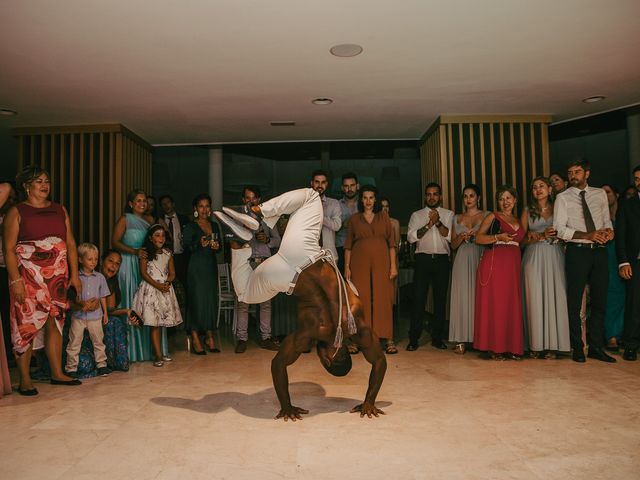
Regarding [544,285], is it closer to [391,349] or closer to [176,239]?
[391,349]

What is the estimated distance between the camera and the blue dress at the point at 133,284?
4793 mm

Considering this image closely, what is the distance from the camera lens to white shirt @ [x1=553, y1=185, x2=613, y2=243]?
450cm

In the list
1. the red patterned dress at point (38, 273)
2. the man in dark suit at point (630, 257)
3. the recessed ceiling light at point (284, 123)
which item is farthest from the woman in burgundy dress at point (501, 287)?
the red patterned dress at point (38, 273)

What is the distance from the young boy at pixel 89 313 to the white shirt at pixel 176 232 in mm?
1945

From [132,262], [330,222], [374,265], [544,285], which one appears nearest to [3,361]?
[132,262]

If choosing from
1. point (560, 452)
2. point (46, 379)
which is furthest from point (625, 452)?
point (46, 379)

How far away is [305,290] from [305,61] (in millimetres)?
2288

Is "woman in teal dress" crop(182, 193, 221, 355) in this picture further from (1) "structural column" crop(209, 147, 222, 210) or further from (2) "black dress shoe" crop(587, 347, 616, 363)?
(2) "black dress shoe" crop(587, 347, 616, 363)

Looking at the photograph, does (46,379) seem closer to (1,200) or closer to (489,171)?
(1,200)

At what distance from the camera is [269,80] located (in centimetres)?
486

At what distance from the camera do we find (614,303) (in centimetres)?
507

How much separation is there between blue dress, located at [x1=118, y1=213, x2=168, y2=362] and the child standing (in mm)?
Answer: 129

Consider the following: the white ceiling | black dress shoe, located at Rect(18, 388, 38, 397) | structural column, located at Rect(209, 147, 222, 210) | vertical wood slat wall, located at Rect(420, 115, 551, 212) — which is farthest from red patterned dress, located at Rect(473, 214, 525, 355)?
structural column, located at Rect(209, 147, 222, 210)

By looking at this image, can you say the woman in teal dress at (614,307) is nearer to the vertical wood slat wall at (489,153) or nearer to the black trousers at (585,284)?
the black trousers at (585,284)
